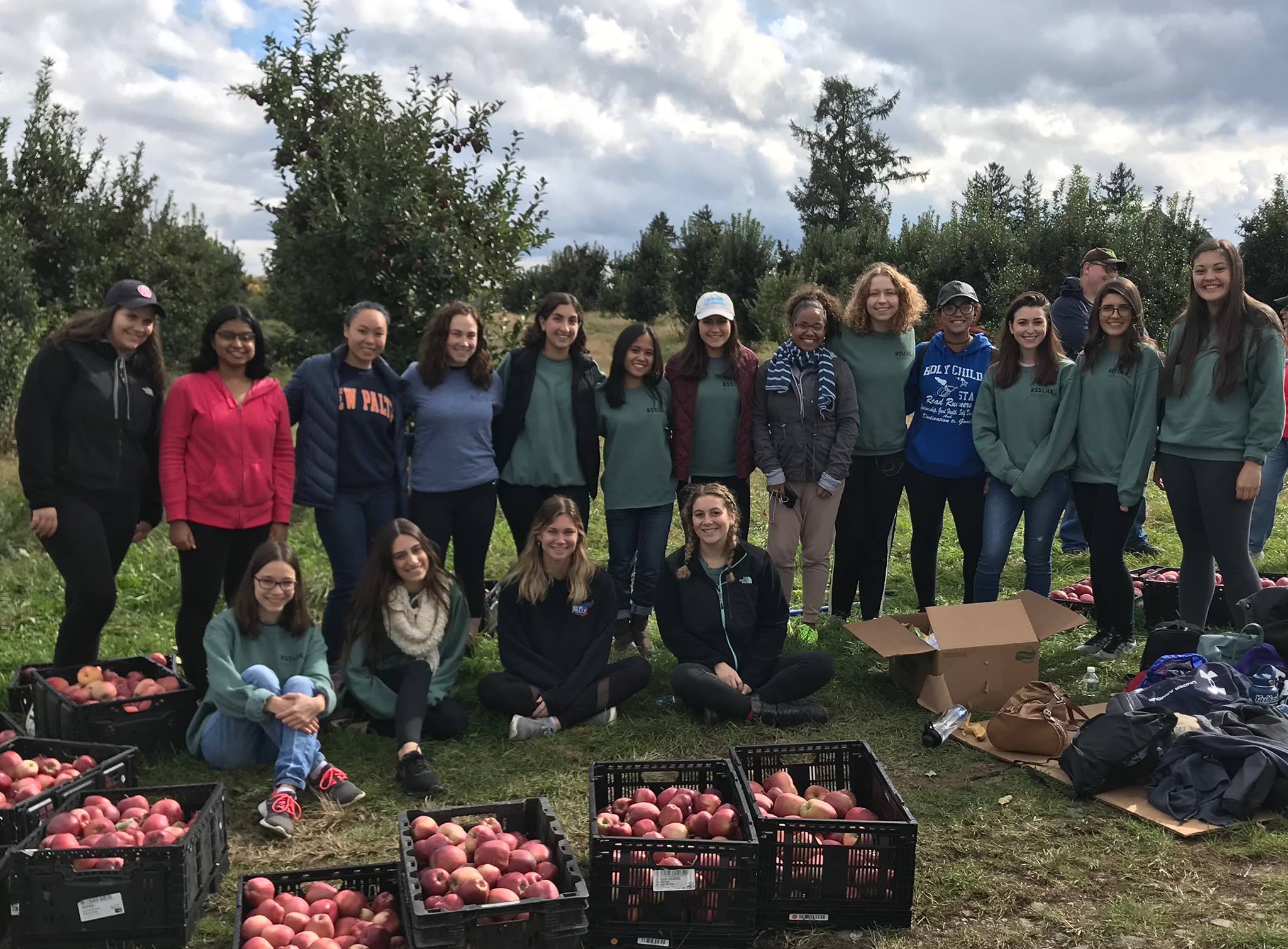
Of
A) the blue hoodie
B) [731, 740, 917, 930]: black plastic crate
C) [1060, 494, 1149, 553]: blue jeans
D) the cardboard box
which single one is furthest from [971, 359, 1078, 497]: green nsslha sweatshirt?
[1060, 494, 1149, 553]: blue jeans

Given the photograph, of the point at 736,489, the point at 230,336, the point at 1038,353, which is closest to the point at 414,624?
the point at 230,336

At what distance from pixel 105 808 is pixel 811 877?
2487 mm

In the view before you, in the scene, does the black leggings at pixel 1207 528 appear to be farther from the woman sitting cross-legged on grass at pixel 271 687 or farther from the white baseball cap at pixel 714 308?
the woman sitting cross-legged on grass at pixel 271 687

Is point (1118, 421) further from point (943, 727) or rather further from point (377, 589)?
point (377, 589)

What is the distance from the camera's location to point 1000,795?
4.66 meters

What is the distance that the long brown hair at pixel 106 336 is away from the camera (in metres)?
5.07

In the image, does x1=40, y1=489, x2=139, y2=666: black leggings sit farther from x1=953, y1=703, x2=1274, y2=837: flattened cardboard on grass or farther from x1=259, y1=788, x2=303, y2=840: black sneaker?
x1=953, y1=703, x2=1274, y2=837: flattened cardboard on grass

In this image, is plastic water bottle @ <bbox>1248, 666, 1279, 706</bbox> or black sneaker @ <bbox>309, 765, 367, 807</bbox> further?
plastic water bottle @ <bbox>1248, 666, 1279, 706</bbox>

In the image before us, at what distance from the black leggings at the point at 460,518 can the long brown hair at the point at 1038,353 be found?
3073 millimetres

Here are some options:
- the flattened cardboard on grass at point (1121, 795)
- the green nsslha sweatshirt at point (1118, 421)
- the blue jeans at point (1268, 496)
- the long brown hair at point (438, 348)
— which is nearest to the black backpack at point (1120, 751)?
the flattened cardboard on grass at point (1121, 795)

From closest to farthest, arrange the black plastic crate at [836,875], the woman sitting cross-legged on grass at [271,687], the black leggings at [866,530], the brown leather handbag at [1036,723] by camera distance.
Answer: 1. the black plastic crate at [836,875]
2. the woman sitting cross-legged on grass at [271,687]
3. the brown leather handbag at [1036,723]
4. the black leggings at [866,530]

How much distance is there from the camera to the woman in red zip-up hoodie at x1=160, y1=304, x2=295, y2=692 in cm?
524

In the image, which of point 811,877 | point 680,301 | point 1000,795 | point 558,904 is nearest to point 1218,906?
point 1000,795

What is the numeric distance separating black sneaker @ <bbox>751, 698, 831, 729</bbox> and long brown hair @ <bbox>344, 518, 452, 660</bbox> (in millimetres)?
1827
